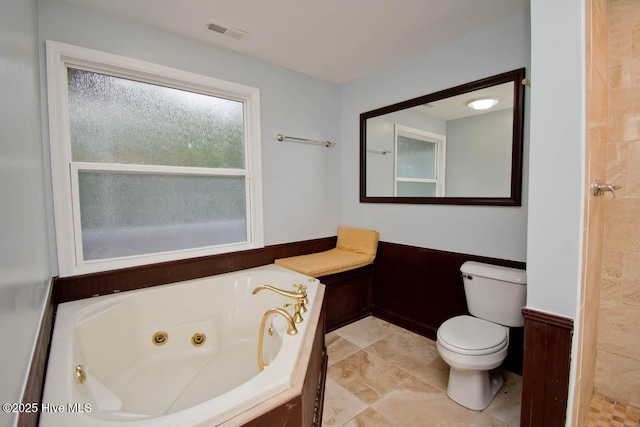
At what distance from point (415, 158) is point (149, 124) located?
2108mm

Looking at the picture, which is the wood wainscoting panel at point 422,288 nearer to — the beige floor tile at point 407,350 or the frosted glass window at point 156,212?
the beige floor tile at point 407,350

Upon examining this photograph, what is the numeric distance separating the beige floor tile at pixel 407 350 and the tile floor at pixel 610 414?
84 centimetres

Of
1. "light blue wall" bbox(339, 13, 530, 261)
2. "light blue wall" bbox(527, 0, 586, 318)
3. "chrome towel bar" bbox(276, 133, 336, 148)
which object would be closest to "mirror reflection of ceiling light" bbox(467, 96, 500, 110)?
"light blue wall" bbox(339, 13, 530, 261)

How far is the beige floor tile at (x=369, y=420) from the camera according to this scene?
5.02 feet

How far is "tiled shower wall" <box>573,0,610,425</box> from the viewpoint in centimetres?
117

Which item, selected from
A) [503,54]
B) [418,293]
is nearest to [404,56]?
[503,54]

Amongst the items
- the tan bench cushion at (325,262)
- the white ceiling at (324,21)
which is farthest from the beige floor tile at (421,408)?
the white ceiling at (324,21)

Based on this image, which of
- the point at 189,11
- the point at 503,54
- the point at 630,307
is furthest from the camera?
the point at 503,54

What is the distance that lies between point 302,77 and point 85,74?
166 centimetres

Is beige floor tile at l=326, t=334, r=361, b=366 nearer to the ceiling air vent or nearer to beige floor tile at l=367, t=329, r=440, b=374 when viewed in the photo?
beige floor tile at l=367, t=329, r=440, b=374

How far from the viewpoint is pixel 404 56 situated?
2418 millimetres

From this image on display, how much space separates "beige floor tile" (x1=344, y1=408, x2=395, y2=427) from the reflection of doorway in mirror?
1.60 meters

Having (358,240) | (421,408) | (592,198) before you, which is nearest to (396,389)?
(421,408)

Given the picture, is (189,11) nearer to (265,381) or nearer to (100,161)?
(100,161)
